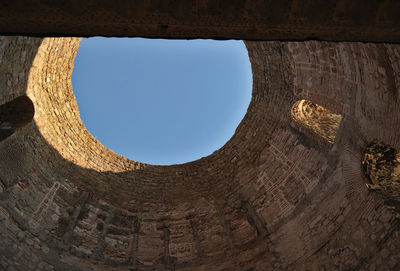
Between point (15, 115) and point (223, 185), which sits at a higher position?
point (15, 115)

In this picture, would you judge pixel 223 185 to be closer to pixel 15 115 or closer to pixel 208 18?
pixel 15 115

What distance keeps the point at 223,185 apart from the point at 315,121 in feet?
8.23

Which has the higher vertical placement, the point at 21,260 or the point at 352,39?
the point at 21,260

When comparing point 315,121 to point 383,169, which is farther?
point 315,121

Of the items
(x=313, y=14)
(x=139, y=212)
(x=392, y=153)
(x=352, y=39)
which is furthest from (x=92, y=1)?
(x=139, y=212)

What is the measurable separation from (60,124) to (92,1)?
229 inches

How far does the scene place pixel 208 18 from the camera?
2.34m

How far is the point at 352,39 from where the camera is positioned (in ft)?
8.15

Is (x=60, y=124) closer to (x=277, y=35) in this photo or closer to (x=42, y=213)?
(x=42, y=213)

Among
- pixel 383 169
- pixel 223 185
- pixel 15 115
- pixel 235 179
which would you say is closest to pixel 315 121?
pixel 383 169

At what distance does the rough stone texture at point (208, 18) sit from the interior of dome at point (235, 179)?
2.24 metres

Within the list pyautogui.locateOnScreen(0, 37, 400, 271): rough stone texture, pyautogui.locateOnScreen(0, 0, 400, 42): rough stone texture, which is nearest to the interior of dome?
pyautogui.locateOnScreen(0, 37, 400, 271): rough stone texture

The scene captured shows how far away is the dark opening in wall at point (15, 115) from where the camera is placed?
614 centimetres

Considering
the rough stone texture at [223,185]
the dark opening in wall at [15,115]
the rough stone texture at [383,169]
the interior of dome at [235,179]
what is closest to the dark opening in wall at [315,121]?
the interior of dome at [235,179]
